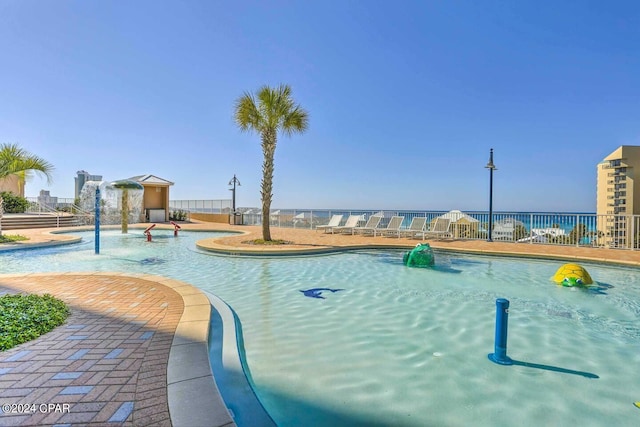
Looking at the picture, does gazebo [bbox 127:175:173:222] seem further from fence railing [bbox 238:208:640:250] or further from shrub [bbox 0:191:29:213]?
fence railing [bbox 238:208:640:250]

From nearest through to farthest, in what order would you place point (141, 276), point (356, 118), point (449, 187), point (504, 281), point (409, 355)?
point (409, 355)
point (141, 276)
point (504, 281)
point (356, 118)
point (449, 187)

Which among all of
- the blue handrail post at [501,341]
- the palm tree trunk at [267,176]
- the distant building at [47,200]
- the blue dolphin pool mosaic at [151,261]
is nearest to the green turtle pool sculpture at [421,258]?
the blue handrail post at [501,341]

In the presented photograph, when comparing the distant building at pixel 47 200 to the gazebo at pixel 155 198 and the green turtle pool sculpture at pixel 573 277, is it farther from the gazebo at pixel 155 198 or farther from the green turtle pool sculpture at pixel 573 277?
the green turtle pool sculpture at pixel 573 277

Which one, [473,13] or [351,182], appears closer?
[473,13]

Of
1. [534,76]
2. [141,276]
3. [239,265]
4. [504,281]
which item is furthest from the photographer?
[534,76]

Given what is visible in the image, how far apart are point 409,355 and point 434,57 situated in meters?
13.2

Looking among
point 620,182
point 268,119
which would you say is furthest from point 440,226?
point 620,182

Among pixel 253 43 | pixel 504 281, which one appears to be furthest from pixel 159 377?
pixel 253 43

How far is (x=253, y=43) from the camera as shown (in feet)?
37.4

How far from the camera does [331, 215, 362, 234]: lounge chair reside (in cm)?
1447

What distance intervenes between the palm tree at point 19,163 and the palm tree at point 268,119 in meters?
8.37

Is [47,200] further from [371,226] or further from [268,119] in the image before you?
Result: [371,226]

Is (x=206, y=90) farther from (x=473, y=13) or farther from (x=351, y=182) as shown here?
(x=351, y=182)

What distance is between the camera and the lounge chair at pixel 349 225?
14.5 meters
